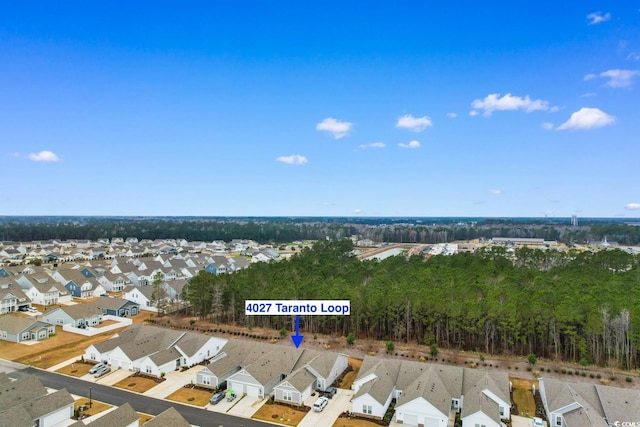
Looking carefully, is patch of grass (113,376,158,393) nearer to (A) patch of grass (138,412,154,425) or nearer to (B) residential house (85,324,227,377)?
(B) residential house (85,324,227,377)

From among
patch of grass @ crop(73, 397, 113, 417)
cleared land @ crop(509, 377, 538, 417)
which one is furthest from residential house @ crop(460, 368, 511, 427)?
patch of grass @ crop(73, 397, 113, 417)

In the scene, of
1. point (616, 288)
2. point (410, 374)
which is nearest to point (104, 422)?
point (410, 374)

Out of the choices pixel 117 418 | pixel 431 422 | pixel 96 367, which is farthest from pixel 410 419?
pixel 96 367

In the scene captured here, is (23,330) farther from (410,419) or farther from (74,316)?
(410,419)

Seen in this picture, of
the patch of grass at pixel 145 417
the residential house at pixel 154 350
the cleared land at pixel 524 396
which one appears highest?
the residential house at pixel 154 350

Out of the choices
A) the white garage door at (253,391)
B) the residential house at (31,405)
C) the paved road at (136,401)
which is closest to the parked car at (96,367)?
the paved road at (136,401)

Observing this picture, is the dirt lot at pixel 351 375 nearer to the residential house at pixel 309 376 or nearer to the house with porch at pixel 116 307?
the residential house at pixel 309 376
